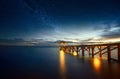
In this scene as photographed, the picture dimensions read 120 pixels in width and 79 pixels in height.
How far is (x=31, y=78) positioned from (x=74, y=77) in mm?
3360

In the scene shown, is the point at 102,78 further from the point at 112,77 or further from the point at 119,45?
the point at 119,45

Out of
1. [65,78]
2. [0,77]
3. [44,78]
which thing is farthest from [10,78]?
[65,78]

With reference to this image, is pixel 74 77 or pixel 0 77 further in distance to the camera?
pixel 0 77

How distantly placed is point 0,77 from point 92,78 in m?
7.68

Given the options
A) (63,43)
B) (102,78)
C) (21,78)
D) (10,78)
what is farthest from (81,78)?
(63,43)

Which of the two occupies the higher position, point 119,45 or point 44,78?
point 119,45

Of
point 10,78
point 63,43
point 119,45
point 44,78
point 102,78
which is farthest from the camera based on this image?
point 63,43

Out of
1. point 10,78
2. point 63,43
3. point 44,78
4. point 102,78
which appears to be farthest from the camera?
point 63,43

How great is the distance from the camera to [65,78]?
444 inches

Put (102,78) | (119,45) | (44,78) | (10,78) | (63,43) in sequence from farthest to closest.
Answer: (63,43) → (119,45) → (10,78) → (44,78) → (102,78)

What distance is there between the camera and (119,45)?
19.7 meters

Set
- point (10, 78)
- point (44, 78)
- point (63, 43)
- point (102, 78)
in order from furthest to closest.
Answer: point (63, 43)
point (10, 78)
point (44, 78)
point (102, 78)

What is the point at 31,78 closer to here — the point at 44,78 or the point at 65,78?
the point at 44,78

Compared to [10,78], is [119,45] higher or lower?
higher
